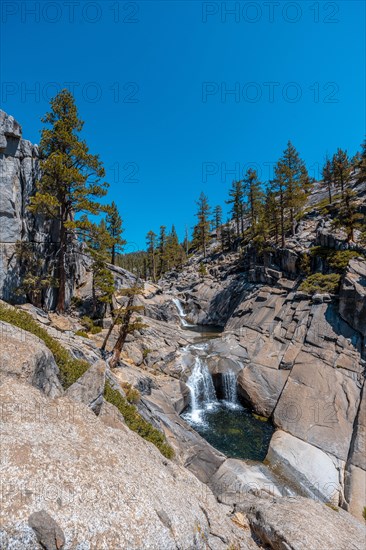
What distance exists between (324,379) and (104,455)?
20.7 m

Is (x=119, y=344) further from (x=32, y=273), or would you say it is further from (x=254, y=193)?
(x=254, y=193)

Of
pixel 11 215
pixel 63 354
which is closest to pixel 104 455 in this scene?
pixel 63 354

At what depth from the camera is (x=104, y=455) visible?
6.24m

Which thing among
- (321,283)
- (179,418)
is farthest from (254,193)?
(179,418)

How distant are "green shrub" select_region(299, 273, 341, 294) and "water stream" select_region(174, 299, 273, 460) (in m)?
13.8

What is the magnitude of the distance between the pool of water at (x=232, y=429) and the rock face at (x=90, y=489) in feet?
35.5

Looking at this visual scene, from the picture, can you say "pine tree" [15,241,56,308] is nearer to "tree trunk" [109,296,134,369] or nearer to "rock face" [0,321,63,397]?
"tree trunk" [109,296,134,369]

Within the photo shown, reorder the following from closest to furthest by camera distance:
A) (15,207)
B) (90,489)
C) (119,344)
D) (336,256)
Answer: (90,489) < (119,344) < (15,207) < (336,256)

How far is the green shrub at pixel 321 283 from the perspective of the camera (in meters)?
28.4

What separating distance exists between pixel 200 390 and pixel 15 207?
72.9ft

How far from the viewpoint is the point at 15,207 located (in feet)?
67.9

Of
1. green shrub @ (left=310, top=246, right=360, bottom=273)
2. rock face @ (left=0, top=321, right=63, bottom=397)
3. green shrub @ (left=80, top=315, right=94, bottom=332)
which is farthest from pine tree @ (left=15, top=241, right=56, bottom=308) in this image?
green shrub @ (left=310, top=246, right=360, bottom=273)

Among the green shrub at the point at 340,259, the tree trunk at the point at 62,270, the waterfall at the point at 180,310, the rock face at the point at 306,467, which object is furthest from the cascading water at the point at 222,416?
the green shrub at the point at 340,259

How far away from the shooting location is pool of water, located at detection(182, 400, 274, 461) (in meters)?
17.4
